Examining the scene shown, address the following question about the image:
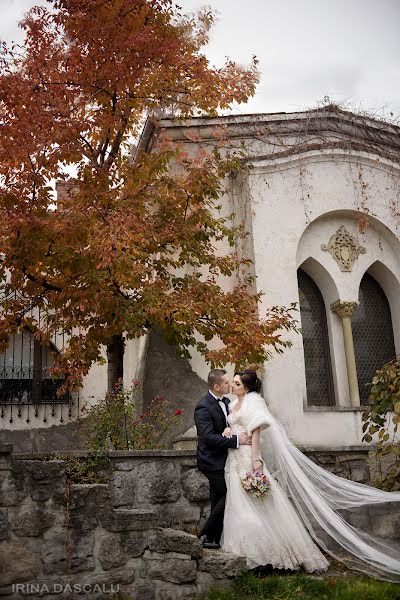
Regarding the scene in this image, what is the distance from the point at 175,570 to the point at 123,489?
1.75 metres

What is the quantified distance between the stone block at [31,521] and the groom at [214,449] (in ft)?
5.20

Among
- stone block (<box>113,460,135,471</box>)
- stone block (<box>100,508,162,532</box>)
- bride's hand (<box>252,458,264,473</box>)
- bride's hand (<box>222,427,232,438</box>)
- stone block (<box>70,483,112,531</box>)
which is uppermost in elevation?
bride's hand (<box>222,427,232,438</box>)

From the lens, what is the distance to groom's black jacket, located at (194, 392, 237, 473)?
6.14 m

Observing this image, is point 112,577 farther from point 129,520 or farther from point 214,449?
point 214,449

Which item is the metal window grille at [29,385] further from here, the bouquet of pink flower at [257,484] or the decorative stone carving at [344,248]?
the bouquet of pink flower at [257,484]

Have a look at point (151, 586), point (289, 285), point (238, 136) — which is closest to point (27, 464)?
point (151, 586)

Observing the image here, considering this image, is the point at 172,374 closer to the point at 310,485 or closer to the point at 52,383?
the point at 52,383

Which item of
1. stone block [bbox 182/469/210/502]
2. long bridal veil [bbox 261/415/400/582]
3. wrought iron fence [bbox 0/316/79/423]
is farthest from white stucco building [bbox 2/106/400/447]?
long bridal veil [bbox 261/415/400/582]

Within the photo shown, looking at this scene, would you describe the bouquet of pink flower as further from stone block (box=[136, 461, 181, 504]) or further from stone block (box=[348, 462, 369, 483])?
stone block (box=[348, 462, 369, 483])

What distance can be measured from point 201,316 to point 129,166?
2.40 meters

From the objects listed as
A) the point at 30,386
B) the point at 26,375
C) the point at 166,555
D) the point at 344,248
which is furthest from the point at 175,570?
the point at 26,375

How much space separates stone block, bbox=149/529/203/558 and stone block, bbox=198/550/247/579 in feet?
0.33

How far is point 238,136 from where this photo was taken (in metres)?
12.0

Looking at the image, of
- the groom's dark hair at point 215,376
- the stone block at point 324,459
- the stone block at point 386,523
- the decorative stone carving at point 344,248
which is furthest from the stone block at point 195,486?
the decorative stone carving at point 344,248
